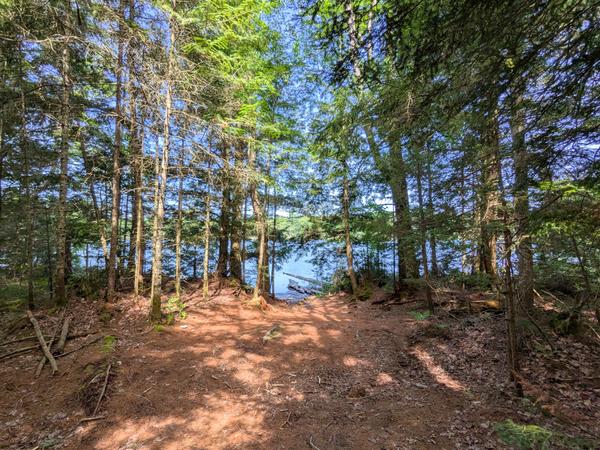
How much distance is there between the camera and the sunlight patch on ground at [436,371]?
518 centimetres

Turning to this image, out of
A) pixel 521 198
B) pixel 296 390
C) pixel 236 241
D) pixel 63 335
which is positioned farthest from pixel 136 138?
pixel 521 198

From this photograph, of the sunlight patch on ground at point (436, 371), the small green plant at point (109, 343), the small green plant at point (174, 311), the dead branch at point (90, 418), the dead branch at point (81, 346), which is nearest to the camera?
the dead branch at point (90, 418)

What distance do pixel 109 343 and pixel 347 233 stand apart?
962cm

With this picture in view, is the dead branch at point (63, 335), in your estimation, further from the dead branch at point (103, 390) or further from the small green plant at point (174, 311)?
the small green plant at point (174, 311)

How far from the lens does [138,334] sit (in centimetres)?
703

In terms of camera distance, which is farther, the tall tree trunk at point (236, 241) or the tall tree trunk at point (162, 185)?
the tall tree trunk at point (236, 241)

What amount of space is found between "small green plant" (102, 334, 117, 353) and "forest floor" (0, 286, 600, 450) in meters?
0.02

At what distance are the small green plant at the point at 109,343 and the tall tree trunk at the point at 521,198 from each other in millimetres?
7998

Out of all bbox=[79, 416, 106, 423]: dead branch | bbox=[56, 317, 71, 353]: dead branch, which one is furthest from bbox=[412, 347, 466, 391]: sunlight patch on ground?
bbox=[56, 317, 71, 353]: dead branch

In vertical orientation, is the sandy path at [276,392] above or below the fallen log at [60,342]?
below

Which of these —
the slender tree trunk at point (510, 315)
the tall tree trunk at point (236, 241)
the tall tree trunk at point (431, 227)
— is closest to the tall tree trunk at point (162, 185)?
the tall tree trunk at point (236, 241)

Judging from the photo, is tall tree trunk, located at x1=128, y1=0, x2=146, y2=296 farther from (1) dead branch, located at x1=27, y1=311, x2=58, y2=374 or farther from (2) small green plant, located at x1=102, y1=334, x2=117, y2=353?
(2) small green plant, located at x1=102, y1=334, x2=117, y2=353

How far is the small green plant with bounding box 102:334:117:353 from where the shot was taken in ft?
20.3

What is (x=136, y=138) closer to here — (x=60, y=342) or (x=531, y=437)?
(x=60, y=342)
